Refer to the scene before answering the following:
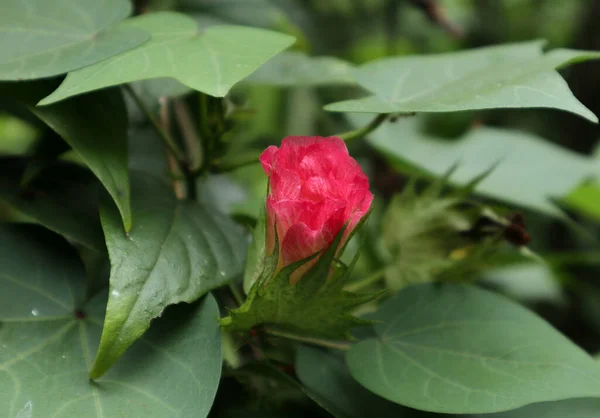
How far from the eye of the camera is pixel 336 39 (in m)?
1.37

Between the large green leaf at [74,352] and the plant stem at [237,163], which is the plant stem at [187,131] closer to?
the plant stem at [237,163]

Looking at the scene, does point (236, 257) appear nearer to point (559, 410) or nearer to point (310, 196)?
point (310, 196)

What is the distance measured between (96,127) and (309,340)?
0.69ft

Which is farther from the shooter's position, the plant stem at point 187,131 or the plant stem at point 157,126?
the plant stem at point 187,131

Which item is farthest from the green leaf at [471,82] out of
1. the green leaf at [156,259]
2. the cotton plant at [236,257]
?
the green leaf at [156,259]

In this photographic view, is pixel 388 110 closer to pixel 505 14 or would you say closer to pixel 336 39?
pixel 336 39

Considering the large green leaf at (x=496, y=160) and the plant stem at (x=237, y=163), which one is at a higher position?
the plant stem at (x=237, y=163)

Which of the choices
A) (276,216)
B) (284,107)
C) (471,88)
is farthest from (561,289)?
(276,216)

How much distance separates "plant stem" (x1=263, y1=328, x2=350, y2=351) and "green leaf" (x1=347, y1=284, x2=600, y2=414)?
2cm

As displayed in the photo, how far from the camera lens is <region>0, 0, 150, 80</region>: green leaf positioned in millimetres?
370

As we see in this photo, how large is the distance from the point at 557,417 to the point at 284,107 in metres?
0.97

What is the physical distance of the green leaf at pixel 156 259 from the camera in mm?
310

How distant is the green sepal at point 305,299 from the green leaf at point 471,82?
0.09 m

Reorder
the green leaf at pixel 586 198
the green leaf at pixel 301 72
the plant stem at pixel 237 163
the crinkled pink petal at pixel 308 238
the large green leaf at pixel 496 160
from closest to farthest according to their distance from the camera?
the crinkled pink petal at pixel 308 238 → the plant stem at pixel 237 163 → the green leaf at pixel 301 72 → the large green leaf at pixel 496 160 → the green leaf at pixel 586 198
